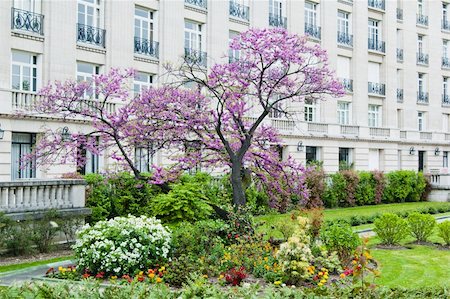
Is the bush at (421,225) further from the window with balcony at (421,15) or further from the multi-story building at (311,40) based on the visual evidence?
the window with balcony at (421,15)

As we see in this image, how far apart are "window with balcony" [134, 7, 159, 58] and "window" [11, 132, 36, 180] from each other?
7.12 m

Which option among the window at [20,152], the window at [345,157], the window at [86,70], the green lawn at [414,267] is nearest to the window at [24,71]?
the window at [20,152]

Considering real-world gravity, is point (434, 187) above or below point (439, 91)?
below

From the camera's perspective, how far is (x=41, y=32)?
2517 centimetres

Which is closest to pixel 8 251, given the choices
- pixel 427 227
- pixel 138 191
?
pixel 138 191

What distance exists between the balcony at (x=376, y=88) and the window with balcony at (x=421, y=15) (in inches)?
297

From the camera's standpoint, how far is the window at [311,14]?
37969 millimetres

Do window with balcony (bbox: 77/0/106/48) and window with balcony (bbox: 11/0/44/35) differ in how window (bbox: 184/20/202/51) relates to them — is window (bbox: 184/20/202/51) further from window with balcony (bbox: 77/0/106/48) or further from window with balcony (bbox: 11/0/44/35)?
window with balcony (bbox: 11/0/44/35)

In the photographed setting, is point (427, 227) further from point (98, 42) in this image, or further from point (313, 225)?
point (98, 42)

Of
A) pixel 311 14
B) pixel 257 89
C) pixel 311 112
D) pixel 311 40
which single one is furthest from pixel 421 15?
pixel 257 89

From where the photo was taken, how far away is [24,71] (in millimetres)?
24953

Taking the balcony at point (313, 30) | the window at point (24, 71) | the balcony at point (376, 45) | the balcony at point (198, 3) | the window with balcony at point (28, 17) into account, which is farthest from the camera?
the balcony at point (376, 45)

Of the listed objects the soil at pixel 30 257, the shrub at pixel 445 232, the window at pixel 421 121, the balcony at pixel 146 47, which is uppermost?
the balcony at pixel 146 47

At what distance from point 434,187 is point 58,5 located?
84.1 feet
